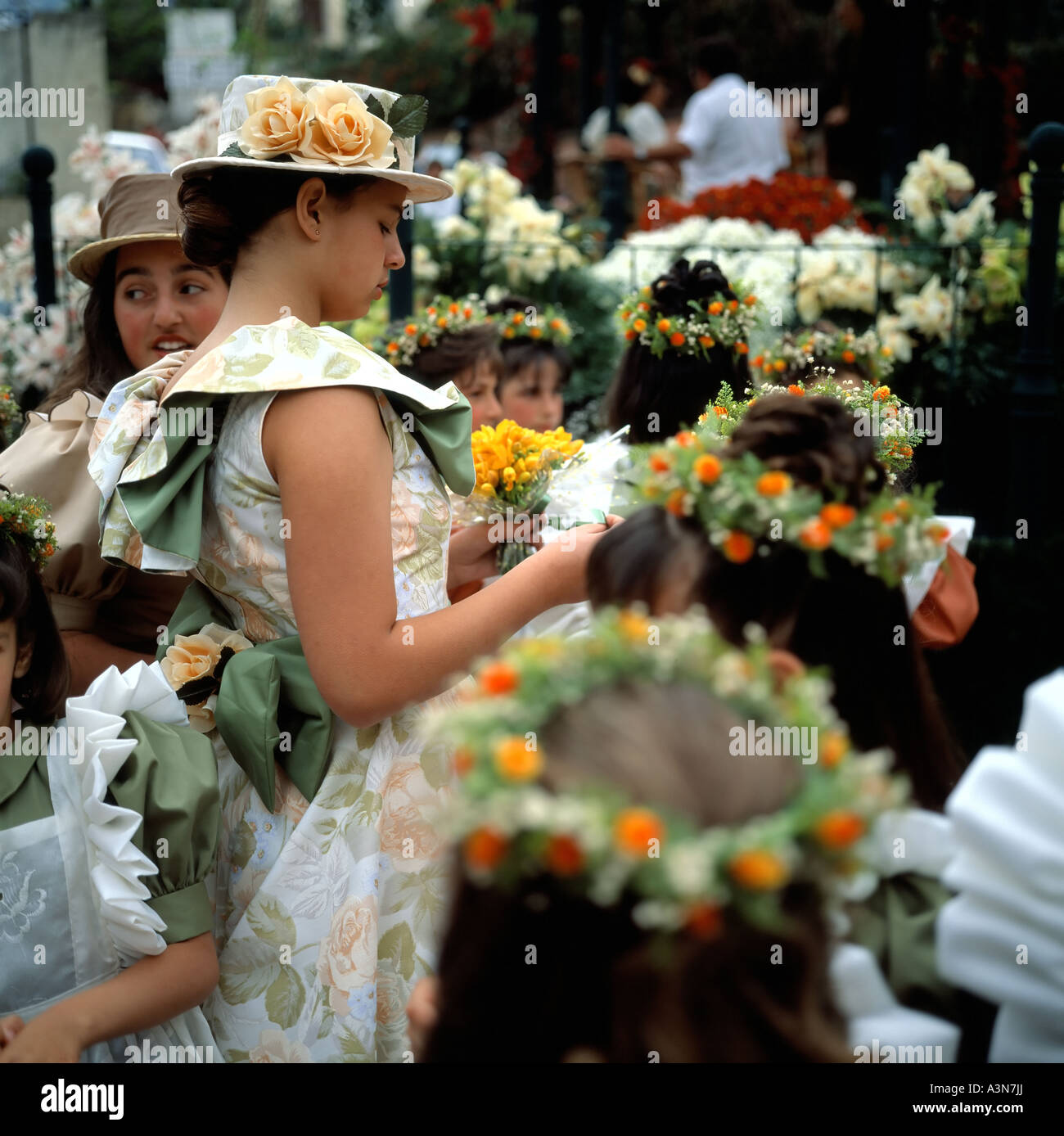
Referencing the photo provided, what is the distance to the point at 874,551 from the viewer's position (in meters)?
1.49

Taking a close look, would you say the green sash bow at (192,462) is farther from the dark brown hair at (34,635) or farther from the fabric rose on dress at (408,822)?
the fabric rose on dress at (408,822)

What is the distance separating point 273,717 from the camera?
2.00m

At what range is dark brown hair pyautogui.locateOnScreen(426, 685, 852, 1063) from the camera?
1063mm

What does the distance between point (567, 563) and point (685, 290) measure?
84.0 inches

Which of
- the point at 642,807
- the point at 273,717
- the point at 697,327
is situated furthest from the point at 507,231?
the point at 642,807

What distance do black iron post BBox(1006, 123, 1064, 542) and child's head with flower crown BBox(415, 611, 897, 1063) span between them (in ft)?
13.6

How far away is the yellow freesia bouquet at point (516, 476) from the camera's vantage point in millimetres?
2918

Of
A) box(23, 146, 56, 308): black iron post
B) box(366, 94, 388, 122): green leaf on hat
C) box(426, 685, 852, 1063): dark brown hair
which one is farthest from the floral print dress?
box(23, 146, 56, 308): black iron post

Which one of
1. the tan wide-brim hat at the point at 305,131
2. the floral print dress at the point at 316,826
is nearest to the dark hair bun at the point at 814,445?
the floral print dress at the point at 316,826

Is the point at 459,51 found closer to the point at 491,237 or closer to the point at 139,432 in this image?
the point at 491,237

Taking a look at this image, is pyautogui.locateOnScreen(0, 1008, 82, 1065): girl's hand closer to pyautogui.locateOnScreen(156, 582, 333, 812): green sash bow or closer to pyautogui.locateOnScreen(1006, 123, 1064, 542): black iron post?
pyautogui.locateOnScreen(156, 582, 333, 812): green sash bow

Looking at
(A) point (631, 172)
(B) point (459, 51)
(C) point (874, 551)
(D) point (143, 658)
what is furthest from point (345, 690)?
(B) point (459, 51)

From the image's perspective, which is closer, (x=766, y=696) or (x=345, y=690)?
(x=766, y=696)
